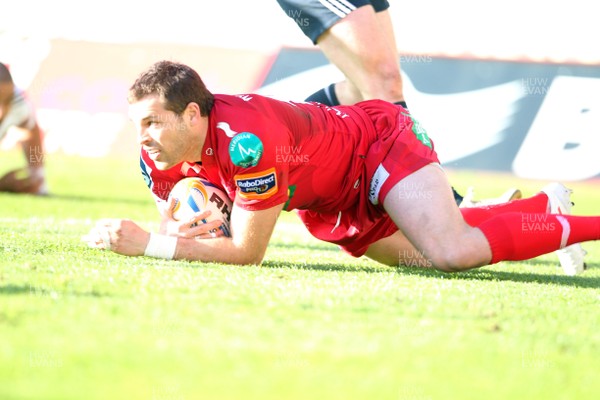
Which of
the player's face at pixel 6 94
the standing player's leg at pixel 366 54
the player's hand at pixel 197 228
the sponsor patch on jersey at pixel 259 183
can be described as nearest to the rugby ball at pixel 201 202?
the player's hand at pixel 197 228

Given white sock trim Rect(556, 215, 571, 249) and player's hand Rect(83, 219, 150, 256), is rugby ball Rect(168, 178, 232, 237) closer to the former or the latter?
player's hand Rect(83, 219, 150, 256)

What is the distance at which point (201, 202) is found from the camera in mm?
4602

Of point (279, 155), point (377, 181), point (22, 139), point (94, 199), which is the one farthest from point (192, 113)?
point (22, 139)

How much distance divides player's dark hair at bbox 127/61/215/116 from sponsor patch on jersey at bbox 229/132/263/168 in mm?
262

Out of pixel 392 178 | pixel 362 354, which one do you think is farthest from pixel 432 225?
pixel 362 354

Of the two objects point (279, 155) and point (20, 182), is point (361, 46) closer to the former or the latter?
point (279, 155)

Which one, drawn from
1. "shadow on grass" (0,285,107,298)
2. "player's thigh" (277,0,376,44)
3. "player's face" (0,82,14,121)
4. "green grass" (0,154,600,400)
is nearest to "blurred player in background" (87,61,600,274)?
"green grass" (0,154,600,400)

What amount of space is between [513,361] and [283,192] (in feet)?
6.06

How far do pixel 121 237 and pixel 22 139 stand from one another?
6.86 m

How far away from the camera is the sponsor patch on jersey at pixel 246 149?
4105mm

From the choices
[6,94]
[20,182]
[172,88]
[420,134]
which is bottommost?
[20,182]

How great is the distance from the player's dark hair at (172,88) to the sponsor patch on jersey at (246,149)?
26 centimetres

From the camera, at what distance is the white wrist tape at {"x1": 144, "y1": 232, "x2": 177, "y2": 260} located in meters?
4.39

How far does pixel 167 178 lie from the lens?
4.86 meters
